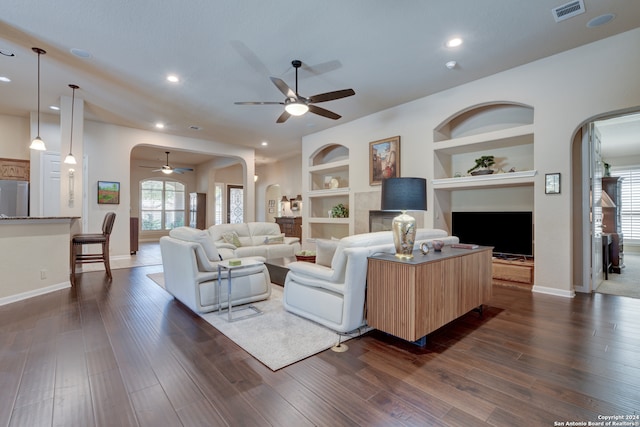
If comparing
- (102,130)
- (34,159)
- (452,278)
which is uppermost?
(102,130)

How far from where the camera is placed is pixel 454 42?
3.61 metres

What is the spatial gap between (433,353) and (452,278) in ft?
2.34

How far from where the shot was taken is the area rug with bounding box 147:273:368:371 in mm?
2332

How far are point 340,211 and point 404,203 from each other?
180 inches

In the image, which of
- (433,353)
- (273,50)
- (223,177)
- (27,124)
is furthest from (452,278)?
(223,177)

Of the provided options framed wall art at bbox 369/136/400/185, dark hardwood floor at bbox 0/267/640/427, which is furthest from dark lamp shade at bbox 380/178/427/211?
framed wall art at bbox 369/136/400/185

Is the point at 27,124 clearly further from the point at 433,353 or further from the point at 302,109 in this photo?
the point at 433,353

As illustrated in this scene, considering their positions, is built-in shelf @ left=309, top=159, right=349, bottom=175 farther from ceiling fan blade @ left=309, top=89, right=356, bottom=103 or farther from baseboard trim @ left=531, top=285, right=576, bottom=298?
baseboard trim @ left=531, top=285, right=576, bottom=298

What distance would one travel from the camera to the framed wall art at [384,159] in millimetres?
5832

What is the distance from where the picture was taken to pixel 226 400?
1.78m

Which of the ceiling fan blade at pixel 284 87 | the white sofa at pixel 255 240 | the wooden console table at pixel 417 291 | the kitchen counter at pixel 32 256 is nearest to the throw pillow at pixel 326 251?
the wooden console table at pixel 417 291

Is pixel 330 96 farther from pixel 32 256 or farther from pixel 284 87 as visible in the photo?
pixel 32 256

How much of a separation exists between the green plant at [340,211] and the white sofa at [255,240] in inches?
53.3

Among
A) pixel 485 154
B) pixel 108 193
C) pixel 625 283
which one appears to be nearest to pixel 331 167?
pixel 485 154
